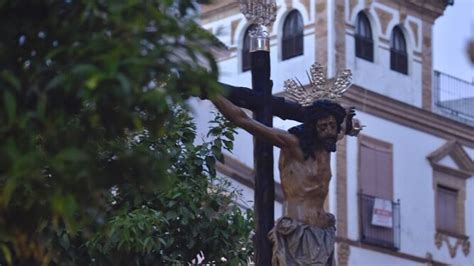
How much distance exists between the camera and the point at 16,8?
20.1ft

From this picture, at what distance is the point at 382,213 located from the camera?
27875 mm

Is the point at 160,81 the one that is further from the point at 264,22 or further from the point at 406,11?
the point at 406,11

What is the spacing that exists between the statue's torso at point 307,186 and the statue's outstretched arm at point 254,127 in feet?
0.34

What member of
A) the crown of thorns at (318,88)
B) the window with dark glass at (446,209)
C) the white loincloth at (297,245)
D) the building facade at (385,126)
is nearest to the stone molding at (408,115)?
the building facade at (385,126)

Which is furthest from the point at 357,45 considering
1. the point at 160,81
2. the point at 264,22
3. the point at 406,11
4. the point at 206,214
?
the point at 160,81

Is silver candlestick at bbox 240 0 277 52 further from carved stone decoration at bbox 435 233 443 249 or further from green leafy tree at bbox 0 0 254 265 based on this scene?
carved stone decoration at bbox 435 233 443 249

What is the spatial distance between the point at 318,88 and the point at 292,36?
59.3 feet

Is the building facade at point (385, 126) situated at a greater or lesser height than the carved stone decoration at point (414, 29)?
lesser

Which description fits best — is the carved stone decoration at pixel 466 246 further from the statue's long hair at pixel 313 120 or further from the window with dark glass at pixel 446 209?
the statue's long hair at pixel 313 120

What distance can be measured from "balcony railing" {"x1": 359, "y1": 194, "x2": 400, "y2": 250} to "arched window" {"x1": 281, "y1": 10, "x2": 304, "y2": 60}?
2.70 metres

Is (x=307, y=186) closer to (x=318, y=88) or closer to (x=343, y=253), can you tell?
(x=318, y=88)

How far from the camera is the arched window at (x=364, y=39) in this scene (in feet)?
92.7

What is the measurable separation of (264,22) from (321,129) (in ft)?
3.04

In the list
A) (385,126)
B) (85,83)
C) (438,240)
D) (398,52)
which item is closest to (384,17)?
(398,52)
